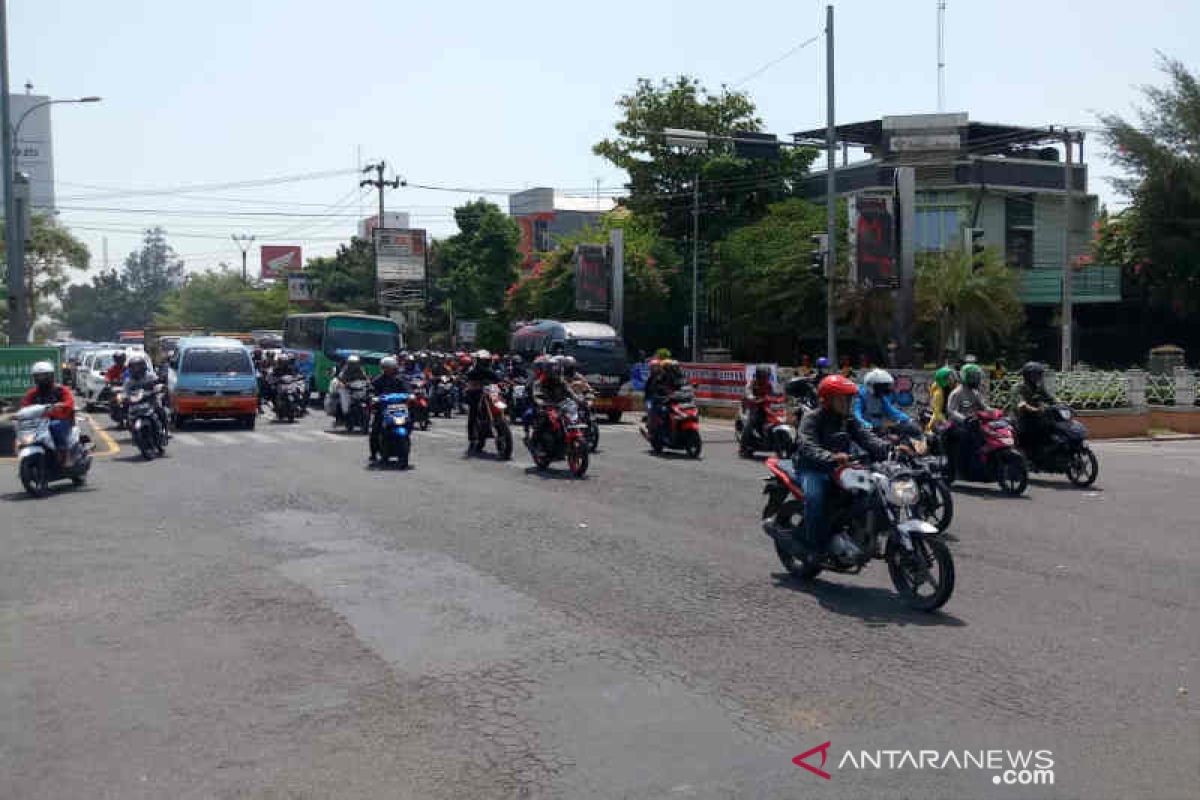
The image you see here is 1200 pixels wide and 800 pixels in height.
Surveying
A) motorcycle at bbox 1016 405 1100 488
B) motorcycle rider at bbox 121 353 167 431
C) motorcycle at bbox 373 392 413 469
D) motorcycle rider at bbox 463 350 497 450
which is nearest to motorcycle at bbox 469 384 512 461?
motorcycle rider at bbox 463 350 497 450

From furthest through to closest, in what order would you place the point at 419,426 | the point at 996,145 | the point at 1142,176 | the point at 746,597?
the point at 996,145, the point at 1142,176, the point at 419,426, the point at 746,597

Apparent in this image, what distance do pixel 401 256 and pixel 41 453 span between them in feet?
A: 156

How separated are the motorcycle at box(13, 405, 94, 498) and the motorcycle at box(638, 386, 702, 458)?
8.92 m

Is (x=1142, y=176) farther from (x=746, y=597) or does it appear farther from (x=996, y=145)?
(x=746, y=597)

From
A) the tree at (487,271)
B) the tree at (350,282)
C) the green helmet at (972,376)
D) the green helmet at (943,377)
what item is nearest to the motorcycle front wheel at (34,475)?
the green helmet at (943,377)

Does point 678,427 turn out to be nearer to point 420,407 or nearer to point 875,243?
point 420,407

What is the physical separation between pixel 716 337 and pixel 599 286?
7722 millimetres

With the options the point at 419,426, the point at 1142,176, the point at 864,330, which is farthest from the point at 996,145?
the point at 419,426

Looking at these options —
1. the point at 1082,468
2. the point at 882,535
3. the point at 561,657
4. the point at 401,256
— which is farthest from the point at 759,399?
the point at 401,256

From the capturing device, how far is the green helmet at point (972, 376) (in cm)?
1490

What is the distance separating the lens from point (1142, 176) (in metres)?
37.3

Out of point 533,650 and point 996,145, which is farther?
point 996,145

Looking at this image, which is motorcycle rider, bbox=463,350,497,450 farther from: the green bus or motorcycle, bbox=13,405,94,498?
the green bus

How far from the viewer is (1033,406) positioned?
16.0m
